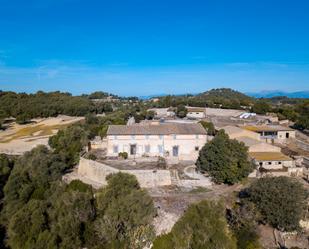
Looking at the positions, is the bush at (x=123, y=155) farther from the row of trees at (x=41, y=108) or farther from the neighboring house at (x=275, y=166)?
the row of trees at (x=41, y=108)

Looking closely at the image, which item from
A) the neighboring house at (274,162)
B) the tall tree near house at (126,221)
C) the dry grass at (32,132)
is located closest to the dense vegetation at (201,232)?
the tall tree near house at (126,221)

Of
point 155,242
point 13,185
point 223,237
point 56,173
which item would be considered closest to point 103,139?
point 56,173

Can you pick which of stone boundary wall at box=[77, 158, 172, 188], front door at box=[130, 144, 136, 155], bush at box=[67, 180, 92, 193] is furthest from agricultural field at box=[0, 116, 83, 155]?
bush at box=[67, 180, 92, 193]

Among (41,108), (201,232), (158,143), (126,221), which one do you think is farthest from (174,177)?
(41,108)

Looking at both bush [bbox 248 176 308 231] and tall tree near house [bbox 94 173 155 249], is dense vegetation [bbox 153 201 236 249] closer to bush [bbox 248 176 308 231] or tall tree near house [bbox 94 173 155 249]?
tall tree near house [bbox 94 173 155 249]

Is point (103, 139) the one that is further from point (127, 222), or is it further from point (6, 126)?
point (6, 126)

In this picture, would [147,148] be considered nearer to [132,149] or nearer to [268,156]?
[132,149]
